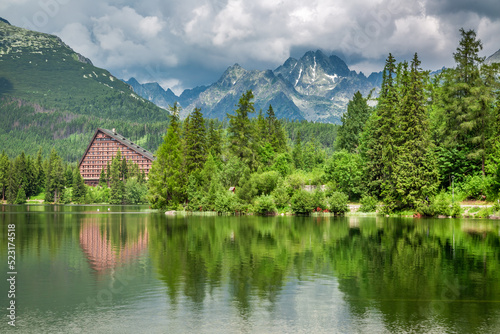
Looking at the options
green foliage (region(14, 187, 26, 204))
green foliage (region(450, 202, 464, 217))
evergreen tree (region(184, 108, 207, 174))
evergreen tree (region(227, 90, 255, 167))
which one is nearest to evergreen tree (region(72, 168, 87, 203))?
green foliage (region(14, 187, 26, 204))

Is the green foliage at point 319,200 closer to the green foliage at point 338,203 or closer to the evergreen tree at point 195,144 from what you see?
the green foliage at point 338,203

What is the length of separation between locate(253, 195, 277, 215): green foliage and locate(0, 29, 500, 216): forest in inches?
7.2

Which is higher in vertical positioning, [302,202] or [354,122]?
[354,122]

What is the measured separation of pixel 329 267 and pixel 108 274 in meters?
10.6

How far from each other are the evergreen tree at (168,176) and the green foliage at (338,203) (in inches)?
1199

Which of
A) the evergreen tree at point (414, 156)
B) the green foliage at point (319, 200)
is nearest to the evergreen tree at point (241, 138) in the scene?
the green foliage at point (319, 200)

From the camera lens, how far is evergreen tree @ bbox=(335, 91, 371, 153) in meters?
103

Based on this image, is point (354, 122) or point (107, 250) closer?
point (107, 250)

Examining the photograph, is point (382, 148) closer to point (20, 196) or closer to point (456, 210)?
point (456, 210)

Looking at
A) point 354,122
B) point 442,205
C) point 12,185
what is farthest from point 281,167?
point 12,185

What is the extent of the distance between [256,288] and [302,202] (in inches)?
2341

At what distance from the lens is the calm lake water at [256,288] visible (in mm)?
13562

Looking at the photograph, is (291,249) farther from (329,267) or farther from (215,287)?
(215,287)

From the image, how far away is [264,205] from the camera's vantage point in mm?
78500
